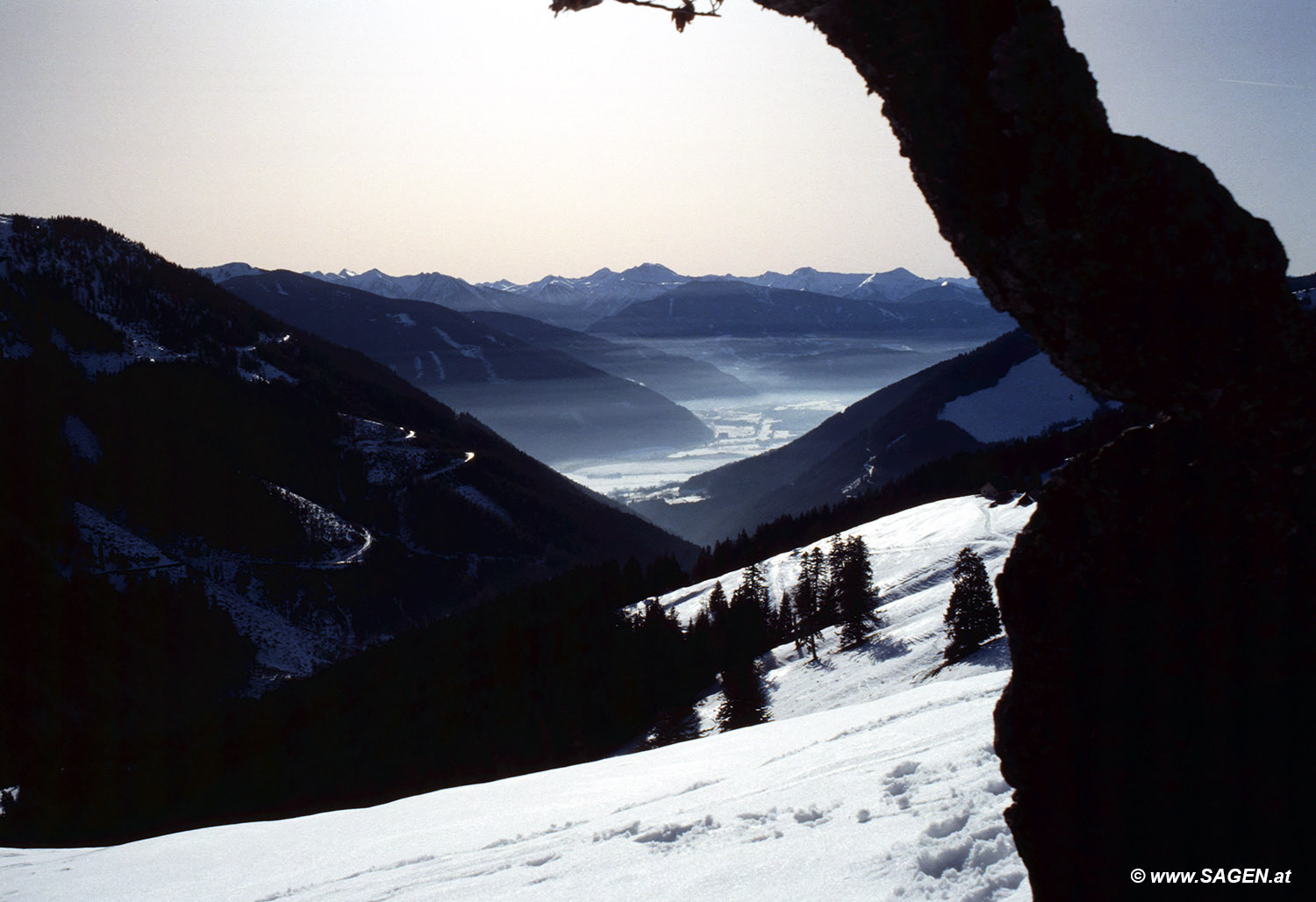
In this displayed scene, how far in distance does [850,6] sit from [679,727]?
44.3 metres

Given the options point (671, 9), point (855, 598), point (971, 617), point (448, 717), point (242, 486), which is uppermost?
point (242, 486)

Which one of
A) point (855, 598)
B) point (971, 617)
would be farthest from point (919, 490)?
point (971, 617)

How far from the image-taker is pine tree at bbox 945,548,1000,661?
36.8m

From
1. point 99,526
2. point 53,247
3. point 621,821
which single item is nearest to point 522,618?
point 621,821

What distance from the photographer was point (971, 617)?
3691 centimetres

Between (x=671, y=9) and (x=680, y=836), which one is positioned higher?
(x=671, y=9)

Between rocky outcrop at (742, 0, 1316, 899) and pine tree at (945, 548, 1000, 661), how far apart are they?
34530 mm

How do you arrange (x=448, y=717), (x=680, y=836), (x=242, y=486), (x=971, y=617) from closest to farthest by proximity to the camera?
(x=680, y=836) → (x=971, y=617) → (x=448, y=717) → (x=242, y=486)

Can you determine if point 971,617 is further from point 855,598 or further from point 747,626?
point 747,626

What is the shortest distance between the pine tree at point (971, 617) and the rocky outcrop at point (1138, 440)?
34530 millimetres

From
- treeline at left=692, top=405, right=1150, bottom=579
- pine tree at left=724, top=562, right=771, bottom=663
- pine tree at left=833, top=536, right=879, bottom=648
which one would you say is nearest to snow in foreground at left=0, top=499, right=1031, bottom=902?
pine tree at left=833, top=536, right=879, bottom=648

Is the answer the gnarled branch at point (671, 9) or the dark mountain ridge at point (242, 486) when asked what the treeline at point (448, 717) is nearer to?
the gnarled branch at point (671, 9)

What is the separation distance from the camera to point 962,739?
12.3 m

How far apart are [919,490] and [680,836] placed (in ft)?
341
